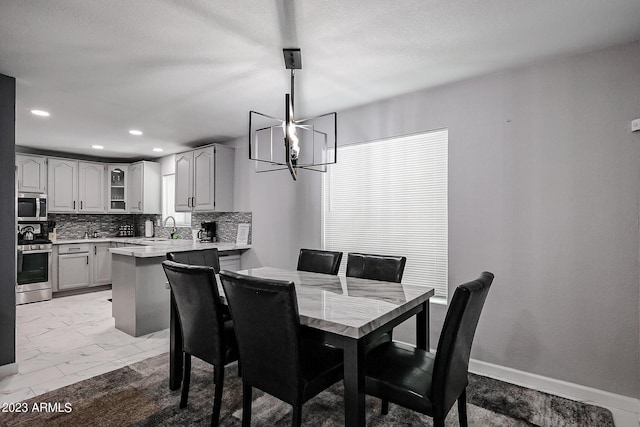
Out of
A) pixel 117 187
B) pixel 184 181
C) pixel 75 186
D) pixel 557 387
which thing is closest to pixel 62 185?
pixel 75 186

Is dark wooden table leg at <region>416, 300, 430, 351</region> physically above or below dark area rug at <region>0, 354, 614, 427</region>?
above

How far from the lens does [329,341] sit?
158 centimetres

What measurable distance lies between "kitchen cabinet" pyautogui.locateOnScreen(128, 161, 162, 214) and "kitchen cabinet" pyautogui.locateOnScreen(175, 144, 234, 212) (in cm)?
125

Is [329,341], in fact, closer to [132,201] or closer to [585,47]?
[585,47]

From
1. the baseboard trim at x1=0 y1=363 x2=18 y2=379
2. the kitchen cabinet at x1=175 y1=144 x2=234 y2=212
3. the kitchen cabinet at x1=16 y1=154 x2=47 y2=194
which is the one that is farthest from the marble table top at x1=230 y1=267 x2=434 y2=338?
the kitchen cabinet at x1=16 y1=154 x2=47 y2=194

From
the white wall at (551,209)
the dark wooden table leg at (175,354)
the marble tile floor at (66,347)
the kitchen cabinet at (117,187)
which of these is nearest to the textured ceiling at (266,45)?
the white wall at (551,209)

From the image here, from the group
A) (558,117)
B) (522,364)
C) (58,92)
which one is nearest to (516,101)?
(558,117)

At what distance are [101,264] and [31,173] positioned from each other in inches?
67.2

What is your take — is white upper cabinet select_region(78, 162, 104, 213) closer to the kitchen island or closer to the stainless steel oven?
the stainless steel oven

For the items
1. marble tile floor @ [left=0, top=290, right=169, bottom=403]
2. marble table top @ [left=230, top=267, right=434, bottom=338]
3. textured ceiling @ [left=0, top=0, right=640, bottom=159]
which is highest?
textured ceiling @ [left=0, top=0, right=640, bottom=159]

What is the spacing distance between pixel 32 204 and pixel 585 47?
6634mm

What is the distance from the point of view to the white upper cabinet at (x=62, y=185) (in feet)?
17.6

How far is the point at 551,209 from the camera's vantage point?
246 cm

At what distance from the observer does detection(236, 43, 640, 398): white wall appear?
2223 mm
